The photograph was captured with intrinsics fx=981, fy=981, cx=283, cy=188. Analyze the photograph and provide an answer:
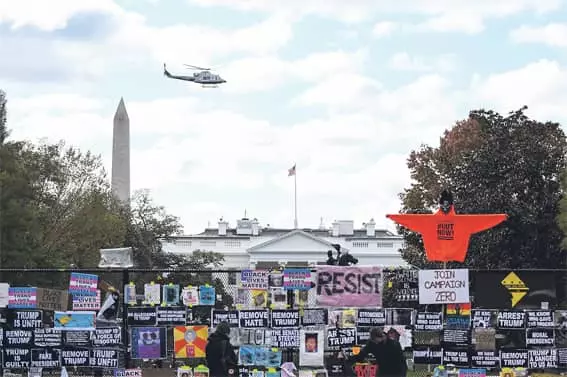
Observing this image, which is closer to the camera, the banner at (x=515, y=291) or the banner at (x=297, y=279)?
the banner at (x=297, y=279)

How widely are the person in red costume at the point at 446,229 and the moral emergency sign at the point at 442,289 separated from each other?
1.34 feet

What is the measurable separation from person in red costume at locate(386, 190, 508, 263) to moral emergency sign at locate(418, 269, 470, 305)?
0.41 metres

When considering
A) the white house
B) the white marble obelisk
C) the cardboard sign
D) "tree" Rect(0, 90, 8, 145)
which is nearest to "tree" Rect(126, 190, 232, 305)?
the white marble obelisk

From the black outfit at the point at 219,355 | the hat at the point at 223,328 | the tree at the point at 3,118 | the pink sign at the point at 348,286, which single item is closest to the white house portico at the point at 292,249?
the tree at the point at 3,118

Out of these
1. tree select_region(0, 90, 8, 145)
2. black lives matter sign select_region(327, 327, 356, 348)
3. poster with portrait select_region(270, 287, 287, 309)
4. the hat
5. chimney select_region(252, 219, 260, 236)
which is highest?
chimney select_region(252, 219, 260, 236)

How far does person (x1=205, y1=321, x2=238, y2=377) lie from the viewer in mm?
14391

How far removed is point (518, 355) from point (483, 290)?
1131mm

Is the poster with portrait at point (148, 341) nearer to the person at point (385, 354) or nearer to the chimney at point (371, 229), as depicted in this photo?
the person at point (385, 354)

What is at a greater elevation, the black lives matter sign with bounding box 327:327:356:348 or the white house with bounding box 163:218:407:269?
the white house with bounding box 163:218:407:269

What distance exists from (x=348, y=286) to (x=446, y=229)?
5.93 ft

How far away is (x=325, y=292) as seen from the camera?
1520 centimetres

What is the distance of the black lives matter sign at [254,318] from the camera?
1529 centimetres

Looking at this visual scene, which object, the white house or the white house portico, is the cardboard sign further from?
the white house portico

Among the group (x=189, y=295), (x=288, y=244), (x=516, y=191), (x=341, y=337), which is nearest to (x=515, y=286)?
(x=341, y=337)
